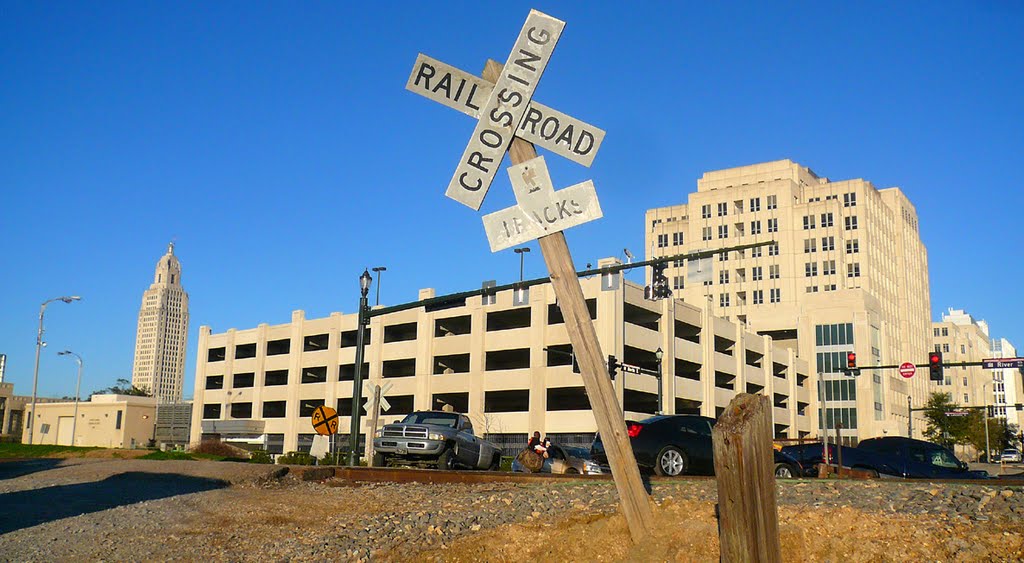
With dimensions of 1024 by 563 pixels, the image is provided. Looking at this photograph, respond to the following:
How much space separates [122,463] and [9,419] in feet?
343

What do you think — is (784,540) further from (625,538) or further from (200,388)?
(200,388)

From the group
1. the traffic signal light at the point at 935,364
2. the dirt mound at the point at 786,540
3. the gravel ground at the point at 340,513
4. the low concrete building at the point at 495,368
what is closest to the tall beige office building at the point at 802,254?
the low concrete building at the point at 495,368

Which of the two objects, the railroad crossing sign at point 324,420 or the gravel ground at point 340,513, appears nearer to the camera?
the gravel ground at point 340,513

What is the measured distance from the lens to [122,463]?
21922mm

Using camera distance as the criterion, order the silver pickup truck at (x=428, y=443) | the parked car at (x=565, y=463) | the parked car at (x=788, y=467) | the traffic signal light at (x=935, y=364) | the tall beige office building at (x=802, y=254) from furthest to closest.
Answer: the tall beige office building at (x=802, y=254) → the traffic signal light at (x=935, y=364) → the silver pickup truck at (x=428, y=443) → the parked car at (x=565, y=463) → the parked car at (x=788, y=467)

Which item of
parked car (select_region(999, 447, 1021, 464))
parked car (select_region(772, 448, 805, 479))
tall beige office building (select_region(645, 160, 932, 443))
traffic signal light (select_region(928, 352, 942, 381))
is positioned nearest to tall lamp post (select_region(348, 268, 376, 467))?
parked car (select_region(772, 448, 805, 479))

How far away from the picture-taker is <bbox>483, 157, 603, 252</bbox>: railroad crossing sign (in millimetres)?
6562

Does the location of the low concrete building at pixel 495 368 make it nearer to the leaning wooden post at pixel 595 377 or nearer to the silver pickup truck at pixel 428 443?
the silver pickup truck at pixel 428 443

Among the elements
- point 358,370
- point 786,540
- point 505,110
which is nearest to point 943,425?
point 358,370

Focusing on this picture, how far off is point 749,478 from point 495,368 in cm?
6084

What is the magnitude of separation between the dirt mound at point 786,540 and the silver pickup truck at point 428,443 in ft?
47.1

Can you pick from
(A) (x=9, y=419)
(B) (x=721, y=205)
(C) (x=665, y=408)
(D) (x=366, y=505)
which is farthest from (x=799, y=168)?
(D) (x=366, y=505)

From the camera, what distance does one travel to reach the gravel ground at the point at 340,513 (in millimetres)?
7879

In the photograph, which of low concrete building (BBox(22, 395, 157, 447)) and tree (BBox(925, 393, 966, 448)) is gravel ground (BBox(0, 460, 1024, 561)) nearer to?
low concrete building (BBox(22, 395, 157, 447))
